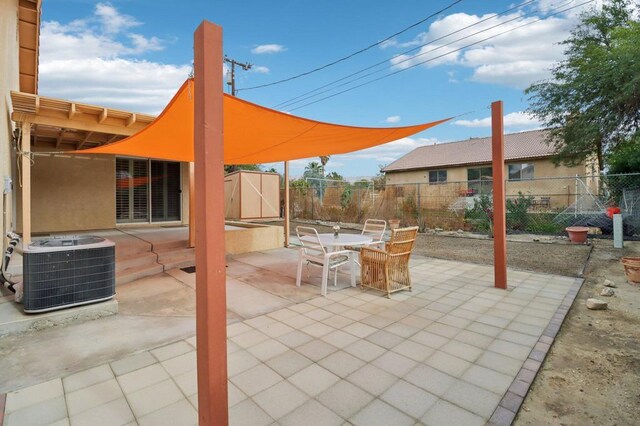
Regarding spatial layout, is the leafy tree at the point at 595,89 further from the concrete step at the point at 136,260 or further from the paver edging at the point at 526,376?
the concrete step at the point at 136,260

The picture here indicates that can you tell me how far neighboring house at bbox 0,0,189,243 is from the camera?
4926 mm

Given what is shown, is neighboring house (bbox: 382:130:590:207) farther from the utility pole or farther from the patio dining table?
the utility pole

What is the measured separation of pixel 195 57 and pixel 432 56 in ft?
33.3

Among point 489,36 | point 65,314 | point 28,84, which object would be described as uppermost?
point 489,36

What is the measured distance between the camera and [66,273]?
3.12 metres

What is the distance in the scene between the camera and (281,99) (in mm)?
16922

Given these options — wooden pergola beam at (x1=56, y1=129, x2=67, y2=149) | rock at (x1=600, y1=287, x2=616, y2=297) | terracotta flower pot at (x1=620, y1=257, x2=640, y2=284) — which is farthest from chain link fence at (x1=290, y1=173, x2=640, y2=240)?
wooden pergola beam at (x1=56, y1=129, x2=67, y2=149)

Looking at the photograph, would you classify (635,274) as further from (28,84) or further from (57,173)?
(28,84)

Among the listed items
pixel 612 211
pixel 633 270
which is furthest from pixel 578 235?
pixel 633 270

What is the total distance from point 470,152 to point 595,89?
852 cm

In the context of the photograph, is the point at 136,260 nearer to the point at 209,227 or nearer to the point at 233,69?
the point at 209,227

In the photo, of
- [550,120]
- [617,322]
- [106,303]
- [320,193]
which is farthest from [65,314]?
[550,120]

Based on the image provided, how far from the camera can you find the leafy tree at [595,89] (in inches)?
360

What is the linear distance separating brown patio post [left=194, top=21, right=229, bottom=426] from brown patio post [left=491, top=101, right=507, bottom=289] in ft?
12.9
